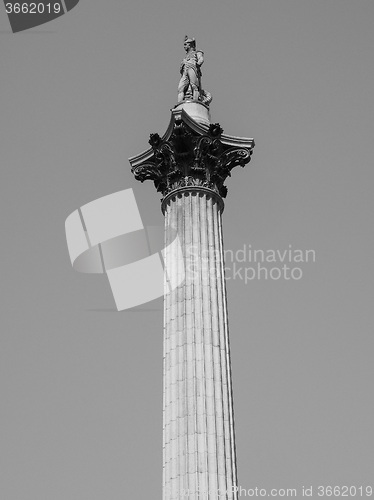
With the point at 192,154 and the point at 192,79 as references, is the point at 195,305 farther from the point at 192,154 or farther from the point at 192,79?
the point at 192,79

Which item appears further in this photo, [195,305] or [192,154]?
[192,154]

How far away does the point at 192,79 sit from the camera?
30.6 meters

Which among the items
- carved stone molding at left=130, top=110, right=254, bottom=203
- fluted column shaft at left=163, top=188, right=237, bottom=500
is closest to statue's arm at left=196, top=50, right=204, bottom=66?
carved stone molding at left=130, top=110, right=254, bottom=203

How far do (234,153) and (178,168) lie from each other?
197 centimetres

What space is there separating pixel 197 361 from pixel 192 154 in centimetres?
732

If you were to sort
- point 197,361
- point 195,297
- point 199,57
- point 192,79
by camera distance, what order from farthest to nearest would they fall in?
point 199,57, point 192,79, point 195,297, point 197,361

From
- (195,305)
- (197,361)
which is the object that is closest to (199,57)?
(195,305)

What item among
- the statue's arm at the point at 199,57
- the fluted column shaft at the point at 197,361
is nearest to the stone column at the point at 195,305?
the fluted column shaft at the point at 197,361

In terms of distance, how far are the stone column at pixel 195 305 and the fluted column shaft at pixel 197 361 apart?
25 mm

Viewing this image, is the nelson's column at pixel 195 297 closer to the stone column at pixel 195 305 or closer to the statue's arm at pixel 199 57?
the stone column at pixel 195 305

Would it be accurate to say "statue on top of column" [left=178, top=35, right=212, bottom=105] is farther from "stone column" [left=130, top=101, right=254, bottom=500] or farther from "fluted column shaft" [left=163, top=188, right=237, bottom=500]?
"fluted column shaft" [left=163, top=188, right=237, bottom=500]

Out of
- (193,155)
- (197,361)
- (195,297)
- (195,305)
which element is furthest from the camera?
(193,155)

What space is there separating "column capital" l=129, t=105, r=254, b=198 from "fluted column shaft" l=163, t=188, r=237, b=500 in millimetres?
649

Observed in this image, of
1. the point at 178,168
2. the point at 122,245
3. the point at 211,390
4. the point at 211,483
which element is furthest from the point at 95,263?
the point at 211,483
